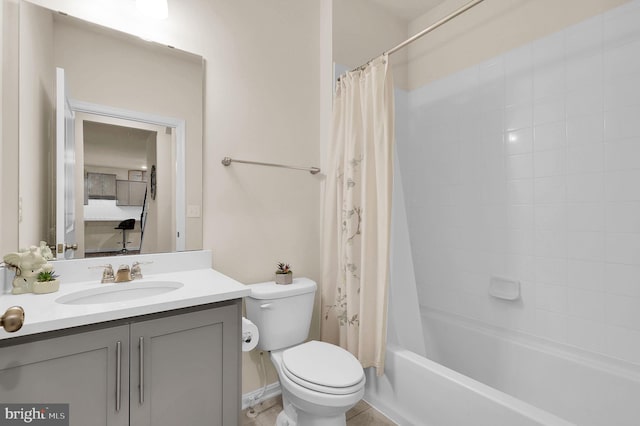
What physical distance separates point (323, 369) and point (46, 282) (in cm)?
116

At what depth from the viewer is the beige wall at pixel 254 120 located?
1.69m

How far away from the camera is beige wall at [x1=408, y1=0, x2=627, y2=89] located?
175cm

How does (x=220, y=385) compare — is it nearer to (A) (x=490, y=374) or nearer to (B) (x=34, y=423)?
(B) (x=34, y=423)

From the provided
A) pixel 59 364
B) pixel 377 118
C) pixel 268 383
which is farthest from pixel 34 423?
pixel 377 118

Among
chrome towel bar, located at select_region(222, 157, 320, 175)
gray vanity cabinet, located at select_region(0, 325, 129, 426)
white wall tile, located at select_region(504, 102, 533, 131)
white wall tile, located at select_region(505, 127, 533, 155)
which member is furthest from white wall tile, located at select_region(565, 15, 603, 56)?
gray vanity cabinet, located at select_region(0, 325, 129, 426)

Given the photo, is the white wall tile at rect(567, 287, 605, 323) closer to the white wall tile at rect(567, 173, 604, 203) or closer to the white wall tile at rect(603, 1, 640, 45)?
the white wall tile at rect(567, 173, 604, 203)

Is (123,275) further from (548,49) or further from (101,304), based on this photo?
(548,49)

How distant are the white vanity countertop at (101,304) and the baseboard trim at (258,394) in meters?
0.87

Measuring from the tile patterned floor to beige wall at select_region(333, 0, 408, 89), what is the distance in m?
2.19

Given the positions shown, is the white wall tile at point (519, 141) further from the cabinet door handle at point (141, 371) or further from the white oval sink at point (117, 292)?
the cabinet door handle at point (141, 371)

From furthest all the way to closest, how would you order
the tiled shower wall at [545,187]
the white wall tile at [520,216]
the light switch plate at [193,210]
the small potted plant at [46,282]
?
the white wall tile at [520,216]
the light switch plate at [193,210]
the tiled shower wall at [545,187]
the small potted plant at [46,282]

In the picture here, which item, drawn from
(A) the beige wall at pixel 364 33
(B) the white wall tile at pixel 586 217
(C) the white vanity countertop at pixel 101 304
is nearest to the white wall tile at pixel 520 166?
(B) the white wall tile at pixel 586 217

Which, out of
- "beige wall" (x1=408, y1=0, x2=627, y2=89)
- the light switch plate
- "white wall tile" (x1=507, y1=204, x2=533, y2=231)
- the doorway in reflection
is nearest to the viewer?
the doorway in reflection

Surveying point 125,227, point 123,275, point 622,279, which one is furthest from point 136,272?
point 622,279
